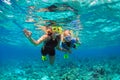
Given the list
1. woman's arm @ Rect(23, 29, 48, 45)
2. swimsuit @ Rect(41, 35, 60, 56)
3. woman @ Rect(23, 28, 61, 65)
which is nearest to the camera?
woman's arm @ Rect(23, 29, 48, 45)

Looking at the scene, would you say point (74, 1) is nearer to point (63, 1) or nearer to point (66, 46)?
point (63, 1)

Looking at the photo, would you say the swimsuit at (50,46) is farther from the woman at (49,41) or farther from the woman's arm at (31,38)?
the woman's arm at (31,38)

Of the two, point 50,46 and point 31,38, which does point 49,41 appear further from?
Result: point 31,38

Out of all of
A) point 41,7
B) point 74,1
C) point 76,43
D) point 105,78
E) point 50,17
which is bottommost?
point 76,43

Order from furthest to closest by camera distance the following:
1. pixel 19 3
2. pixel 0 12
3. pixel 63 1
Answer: pixel 0 12 → pixel 19 3 → pixel 63 1

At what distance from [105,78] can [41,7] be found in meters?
9.41

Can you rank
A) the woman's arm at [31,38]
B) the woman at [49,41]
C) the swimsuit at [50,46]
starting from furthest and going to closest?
the swimsuit at [50,46]
the woman at [49,41]
the woman's arm at [31,38]

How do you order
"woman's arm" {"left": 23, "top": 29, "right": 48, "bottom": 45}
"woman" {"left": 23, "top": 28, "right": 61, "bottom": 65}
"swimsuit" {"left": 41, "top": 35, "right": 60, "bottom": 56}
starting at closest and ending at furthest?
1. "woman's arm" {"left": 23, "top": 29, "right": 48, "bottom": 45}
2. "woman" {"left": 23, "top": 28, "right": 61, "bottom": 65}
3. "swimsuit" {"left": 41, "top": 35, "right": 60, "bottom": 56}

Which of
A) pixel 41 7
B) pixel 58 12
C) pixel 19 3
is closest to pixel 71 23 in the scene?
pixel 58 12

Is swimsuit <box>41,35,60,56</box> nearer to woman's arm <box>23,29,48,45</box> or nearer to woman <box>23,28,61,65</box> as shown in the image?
woman <box>23,28,61,65</box>

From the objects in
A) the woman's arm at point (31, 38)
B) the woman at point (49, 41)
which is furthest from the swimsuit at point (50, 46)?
the woman's arm at point (31, 38)

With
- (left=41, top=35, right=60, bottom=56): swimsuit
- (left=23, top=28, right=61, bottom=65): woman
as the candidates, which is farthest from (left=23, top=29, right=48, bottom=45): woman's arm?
(left=41, top=35, right=60, bottom=56): swimsuit

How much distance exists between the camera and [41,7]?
714 inches

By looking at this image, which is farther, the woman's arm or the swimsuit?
the swimsuit
